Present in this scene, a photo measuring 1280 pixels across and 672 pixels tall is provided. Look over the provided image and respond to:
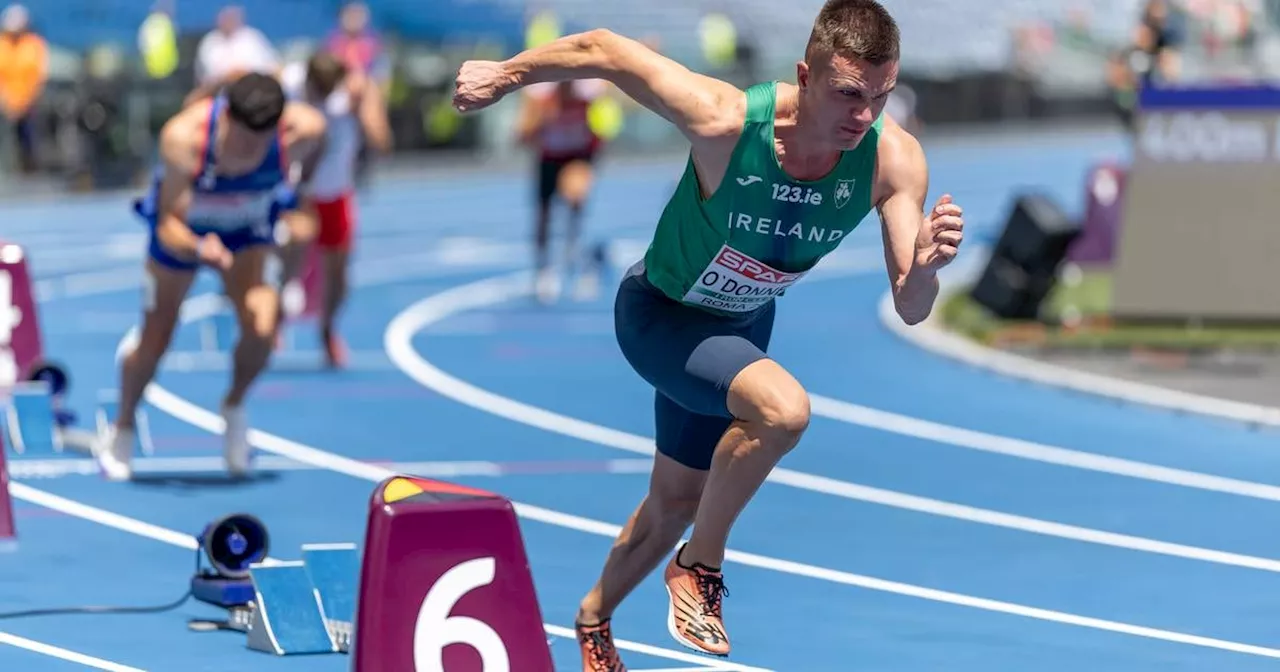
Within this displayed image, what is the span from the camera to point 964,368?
53.7 feet

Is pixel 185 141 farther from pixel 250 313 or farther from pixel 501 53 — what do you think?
pixel 501 53

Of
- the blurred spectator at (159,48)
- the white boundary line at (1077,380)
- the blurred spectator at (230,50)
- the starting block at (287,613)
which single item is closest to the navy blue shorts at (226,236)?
the starting block at (287,613)

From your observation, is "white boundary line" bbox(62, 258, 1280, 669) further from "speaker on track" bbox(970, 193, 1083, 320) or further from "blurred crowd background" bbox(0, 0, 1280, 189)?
"blurred crowd background" bbox(0, 0, 1280, 189)

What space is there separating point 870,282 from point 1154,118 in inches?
240

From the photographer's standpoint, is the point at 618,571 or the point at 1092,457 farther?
the point at 1092,457

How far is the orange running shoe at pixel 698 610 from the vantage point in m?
6.95

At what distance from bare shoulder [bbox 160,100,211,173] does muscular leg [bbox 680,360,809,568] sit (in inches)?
197

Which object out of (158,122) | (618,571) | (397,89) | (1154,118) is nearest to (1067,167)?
(397,89)

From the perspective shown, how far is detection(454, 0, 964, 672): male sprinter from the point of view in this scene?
21.6 feet

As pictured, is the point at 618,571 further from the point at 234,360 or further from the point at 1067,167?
the point at 1067,167

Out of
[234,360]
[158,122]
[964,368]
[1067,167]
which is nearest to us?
[234,360]

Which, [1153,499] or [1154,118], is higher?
[1154,118]

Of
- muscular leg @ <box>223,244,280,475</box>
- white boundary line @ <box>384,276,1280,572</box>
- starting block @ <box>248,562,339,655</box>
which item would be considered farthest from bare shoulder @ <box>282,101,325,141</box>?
starting block @ <box>248,562,339,655</box>

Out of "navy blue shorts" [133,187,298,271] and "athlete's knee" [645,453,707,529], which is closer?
"athlete's knee" [645,453,707,529]
